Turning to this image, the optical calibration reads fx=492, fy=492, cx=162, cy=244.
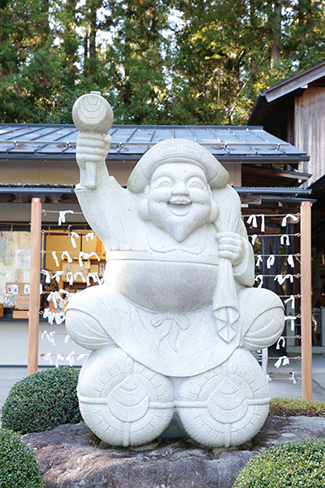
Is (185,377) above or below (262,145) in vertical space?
below

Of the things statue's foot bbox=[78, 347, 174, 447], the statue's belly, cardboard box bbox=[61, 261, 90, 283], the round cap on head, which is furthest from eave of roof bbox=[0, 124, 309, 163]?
statue's foot bbox=[78, 347, 174, 447]

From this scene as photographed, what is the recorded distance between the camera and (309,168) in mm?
10891

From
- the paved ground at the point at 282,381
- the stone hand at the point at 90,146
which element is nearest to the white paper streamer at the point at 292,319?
the paved ground at the point at 282,381

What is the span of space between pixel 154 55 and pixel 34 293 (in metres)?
12.8

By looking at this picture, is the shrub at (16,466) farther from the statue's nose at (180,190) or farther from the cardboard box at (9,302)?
the cardboard box at (9,302)

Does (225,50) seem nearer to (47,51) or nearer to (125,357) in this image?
(47,51)

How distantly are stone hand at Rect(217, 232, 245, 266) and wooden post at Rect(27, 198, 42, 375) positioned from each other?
109 inches

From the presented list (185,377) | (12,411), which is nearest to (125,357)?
(185,377)

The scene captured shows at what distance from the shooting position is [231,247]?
385 cm

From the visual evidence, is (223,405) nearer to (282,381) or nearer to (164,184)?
(164,184)

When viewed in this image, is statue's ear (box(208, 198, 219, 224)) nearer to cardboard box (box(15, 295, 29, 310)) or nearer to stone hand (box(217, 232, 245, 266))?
stone hand (box(217, 232, 245, 266))

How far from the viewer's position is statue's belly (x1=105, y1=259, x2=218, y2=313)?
3.62m

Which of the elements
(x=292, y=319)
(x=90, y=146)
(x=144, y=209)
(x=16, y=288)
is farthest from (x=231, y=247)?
(x=16, y=288)

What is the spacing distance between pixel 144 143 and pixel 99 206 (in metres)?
4.37
